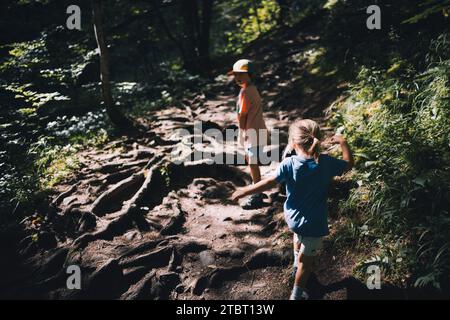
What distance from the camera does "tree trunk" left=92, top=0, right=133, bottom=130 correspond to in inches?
317

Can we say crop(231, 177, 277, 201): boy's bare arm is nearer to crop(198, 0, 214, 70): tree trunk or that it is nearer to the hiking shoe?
the hiking shoe

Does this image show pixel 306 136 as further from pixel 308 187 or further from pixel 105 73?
pixel 105 73

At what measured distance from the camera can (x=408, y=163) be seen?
15.4ft

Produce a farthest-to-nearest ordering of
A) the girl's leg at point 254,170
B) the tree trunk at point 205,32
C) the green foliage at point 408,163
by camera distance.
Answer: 1. the tree trunk at point 205,32
2. the girl's leg at point 254,170
3. the green foliage at point 408,163

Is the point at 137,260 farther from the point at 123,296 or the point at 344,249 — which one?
the point at 344,249

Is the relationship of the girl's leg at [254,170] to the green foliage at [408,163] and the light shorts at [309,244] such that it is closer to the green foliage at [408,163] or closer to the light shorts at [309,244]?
the green foliage at [408,163]

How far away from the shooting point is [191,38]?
13578 millimetres

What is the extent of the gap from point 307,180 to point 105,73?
21.2ft

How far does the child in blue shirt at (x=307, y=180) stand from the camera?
3516 mm

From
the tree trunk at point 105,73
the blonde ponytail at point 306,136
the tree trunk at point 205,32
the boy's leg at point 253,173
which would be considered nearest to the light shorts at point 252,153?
the boy's leg at point 253,173

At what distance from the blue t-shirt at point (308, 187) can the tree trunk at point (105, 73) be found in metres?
6.28
